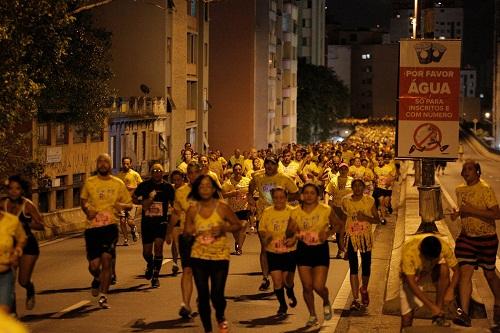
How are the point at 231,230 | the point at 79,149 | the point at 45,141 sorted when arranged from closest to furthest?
the point at 231,230, the point at 45,141, the point at 79,149

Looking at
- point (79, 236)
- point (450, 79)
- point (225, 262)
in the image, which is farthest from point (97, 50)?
point (225, 262)

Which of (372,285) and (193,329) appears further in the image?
(372,285)

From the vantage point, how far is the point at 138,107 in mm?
44438

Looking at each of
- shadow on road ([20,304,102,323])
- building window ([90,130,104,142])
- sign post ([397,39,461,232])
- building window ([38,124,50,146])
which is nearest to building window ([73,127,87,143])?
building window ([90,130,104,142])

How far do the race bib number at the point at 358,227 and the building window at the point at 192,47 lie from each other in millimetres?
39656

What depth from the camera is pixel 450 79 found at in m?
13.5

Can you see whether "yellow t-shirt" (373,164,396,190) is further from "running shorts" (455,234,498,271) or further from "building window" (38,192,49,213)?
"running shorts" (455,234,498,271)

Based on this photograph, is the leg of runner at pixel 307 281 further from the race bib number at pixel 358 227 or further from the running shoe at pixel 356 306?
the race bib number at pixel 358 227

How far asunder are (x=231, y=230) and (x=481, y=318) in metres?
3.22

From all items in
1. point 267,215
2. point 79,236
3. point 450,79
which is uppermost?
point 450,79

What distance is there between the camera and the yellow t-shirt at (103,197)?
1335cm

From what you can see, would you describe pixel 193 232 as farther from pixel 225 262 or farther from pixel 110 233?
pixel 110 233

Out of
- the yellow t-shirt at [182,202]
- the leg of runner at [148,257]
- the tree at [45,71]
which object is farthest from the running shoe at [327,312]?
the tree at [45,71]

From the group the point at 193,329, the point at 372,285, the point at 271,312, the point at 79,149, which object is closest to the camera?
the point at 193,329
